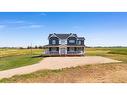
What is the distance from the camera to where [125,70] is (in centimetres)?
1456

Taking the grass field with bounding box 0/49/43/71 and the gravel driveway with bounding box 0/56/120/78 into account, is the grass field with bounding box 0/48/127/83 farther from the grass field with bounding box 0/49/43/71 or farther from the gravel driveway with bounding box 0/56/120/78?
the gravel driveway with bounding box 0/56/120/78

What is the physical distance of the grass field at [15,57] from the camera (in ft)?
40.7

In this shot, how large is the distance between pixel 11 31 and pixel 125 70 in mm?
5444

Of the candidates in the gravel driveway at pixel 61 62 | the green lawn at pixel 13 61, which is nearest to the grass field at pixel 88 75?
the green lawn at pixel 13 61

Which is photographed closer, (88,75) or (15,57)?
(88,75)

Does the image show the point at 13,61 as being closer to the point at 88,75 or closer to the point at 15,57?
the point at 15,57

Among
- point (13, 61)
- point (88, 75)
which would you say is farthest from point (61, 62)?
point (88, 75)

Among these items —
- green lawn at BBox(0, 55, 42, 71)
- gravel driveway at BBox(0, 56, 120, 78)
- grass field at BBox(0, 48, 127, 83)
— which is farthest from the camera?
gravel driveway at BBox(0, 56, 120, 78)

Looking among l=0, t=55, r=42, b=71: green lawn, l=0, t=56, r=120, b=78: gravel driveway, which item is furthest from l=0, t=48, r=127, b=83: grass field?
l=0, t=56, r=120, b=78: gravel driveway

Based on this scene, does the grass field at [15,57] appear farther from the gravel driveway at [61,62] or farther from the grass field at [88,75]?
the grass field at [88,75]

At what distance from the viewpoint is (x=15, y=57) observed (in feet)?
45.9

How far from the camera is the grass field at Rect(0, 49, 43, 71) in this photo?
1239cm
